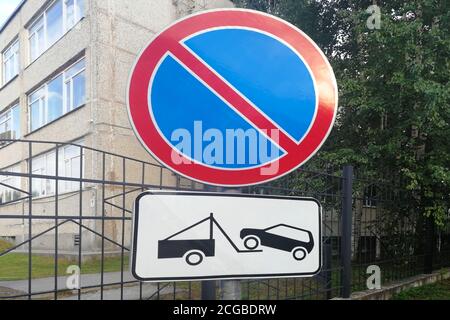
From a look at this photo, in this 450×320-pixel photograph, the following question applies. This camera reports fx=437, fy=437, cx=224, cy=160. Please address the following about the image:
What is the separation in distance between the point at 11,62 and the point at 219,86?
21629mm

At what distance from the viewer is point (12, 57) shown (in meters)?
19.8

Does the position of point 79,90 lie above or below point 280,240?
above

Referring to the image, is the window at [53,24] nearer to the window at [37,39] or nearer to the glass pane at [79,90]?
the window at [37,39]

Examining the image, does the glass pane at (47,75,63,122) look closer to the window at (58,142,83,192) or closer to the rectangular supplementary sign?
the window at (58,142,83,192)

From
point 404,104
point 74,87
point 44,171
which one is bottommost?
point 44,171

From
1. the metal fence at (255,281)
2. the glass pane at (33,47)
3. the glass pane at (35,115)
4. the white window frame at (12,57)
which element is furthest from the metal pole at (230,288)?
the white window frame at (12,57)

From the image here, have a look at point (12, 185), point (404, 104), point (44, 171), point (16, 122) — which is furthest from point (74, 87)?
point (404, 104)

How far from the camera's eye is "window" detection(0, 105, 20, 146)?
61.9 feet

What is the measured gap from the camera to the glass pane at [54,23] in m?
15.0

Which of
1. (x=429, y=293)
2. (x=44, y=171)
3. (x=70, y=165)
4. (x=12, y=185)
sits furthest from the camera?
(x=44, y=171)

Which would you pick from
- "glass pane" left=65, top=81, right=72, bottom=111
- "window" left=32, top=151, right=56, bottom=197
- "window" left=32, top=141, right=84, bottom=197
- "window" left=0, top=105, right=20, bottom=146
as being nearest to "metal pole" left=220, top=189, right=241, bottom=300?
"window" left=32, top=141, right=84, bottom=197

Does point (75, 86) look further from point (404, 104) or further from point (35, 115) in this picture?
point (404, 104)

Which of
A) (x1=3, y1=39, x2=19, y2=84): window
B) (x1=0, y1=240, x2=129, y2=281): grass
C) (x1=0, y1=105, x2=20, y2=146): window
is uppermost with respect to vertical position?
(x1=3, y1=39, x2=19, y2=84): window

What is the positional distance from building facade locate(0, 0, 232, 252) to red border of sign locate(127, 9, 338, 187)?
907cm
